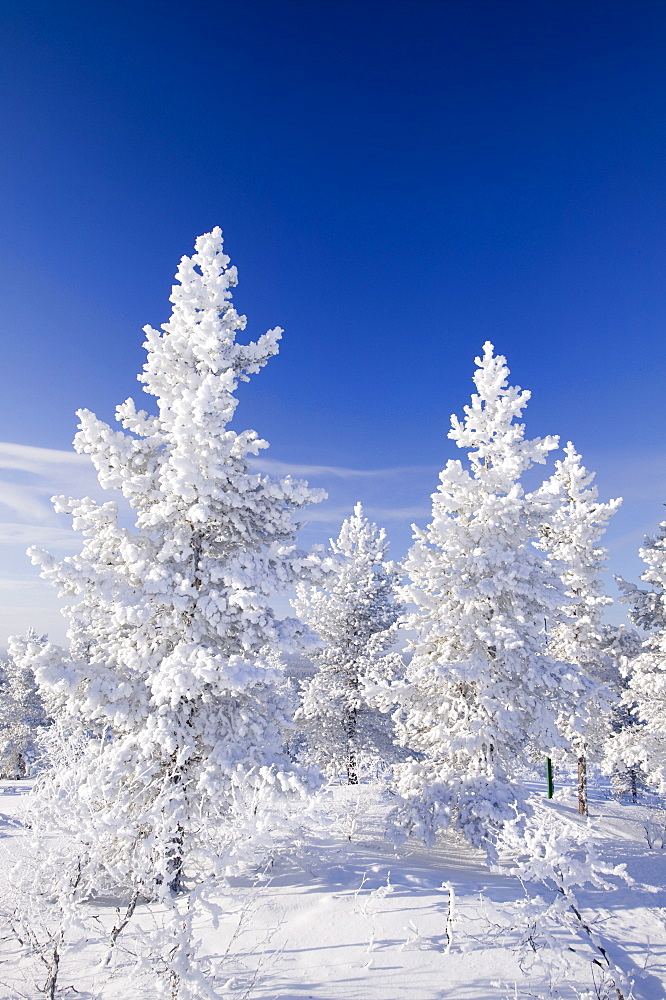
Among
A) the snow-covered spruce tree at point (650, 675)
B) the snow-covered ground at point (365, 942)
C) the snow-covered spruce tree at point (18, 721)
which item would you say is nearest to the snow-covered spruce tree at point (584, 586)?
the snow-covered spruce tree at point (650, 675)

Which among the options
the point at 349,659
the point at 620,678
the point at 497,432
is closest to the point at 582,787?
the point at 620,678

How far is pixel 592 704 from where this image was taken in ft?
68.2

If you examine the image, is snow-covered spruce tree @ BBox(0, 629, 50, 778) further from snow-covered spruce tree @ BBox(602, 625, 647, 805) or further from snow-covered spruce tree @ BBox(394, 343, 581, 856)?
snow-covered spruce tree @ BBox(602, 625, 647, 805)

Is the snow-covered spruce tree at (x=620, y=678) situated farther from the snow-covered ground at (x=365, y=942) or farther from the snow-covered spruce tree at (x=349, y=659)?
the snow-covered ground at (x=365, y=942)

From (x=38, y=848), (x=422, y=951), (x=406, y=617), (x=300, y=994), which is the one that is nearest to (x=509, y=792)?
(x=406, y=617)

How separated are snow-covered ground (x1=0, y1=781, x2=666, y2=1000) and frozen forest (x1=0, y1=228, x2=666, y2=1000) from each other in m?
0.04

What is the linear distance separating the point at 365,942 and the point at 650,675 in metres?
14.9

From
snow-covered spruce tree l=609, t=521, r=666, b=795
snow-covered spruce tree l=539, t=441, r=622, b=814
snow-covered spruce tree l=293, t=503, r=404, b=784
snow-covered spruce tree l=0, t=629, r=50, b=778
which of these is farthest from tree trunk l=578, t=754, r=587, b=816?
snow-covered spruce tree l=0, t=629, r=50, b=778

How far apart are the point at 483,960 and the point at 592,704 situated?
16.7m

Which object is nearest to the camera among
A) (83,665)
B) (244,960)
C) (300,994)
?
(300,994)

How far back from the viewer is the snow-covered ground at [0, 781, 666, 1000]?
6270mm

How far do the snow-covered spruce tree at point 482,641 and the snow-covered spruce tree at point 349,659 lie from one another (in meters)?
6.57

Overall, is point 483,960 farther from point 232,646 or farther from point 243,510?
point 243,510

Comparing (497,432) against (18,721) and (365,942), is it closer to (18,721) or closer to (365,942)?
(365,942)
